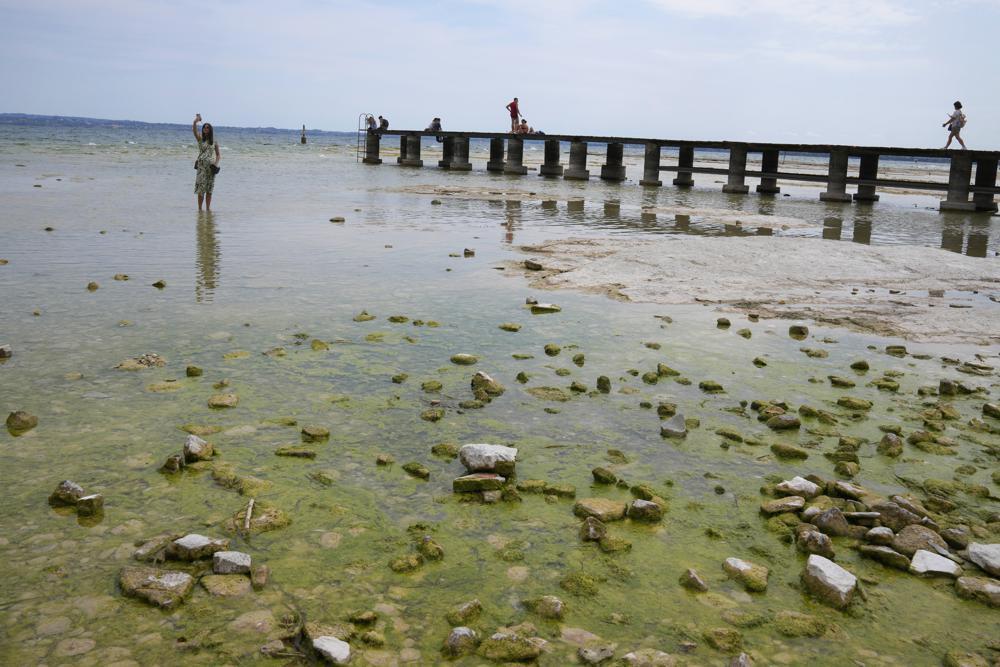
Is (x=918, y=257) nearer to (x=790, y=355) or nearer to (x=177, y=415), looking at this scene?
(x=790, y=355)

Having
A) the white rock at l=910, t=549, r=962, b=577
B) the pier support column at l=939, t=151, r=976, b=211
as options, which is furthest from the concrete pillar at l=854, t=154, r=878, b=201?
the white rock at l=910, t=549, r=962, b=577

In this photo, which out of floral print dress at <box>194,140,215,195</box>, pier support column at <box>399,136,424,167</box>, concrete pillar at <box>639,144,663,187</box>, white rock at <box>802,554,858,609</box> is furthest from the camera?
pier support column at <box>399,136,424,167</box>

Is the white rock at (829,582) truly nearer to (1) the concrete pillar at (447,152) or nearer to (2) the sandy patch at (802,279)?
(2) the sandy patch at (802,279)

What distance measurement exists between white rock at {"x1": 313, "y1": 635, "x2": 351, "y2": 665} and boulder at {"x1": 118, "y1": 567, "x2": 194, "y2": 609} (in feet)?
2.11

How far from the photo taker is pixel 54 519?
3768 millimetres

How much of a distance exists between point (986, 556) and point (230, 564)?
3245 millimetres

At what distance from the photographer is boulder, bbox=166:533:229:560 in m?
3.45

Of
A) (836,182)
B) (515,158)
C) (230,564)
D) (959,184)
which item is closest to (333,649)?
(230,564)

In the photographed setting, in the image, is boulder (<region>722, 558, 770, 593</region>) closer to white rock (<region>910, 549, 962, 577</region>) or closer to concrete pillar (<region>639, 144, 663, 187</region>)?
white rock (<region>910, 549, 962, 577</region>)

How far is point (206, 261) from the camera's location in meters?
10.8

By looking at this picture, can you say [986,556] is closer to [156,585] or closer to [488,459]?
[488,459]

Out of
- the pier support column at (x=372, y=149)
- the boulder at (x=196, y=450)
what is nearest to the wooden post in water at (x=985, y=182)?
the boulder at (x=196, y=450)

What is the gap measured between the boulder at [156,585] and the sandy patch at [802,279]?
672cm

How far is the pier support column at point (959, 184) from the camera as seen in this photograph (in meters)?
24.1
